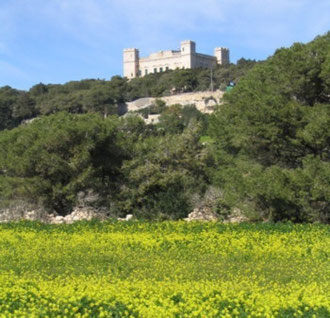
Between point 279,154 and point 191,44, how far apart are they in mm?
114976

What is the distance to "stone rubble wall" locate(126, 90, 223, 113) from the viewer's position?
8459cm

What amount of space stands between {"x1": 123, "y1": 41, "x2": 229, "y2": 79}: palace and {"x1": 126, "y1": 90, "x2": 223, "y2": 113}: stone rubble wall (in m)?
42.3

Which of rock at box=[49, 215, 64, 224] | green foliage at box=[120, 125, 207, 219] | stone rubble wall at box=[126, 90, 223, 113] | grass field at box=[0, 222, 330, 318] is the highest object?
stone rubble wall at box=[126, 90, 223, 113]

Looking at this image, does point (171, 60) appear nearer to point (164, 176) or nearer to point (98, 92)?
point (98, 92)

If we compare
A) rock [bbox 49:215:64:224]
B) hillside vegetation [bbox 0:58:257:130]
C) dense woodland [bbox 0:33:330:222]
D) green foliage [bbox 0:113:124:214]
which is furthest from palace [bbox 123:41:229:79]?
rock [bbox 49:215:64:224]

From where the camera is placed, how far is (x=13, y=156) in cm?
2364

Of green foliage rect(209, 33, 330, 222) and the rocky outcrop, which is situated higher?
green foliage rect(209, 33, 330, 222)

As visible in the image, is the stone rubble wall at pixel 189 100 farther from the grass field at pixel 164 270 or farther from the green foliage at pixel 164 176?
the grass field at pixel 164 270

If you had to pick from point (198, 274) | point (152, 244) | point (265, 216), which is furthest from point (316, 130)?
point (198, 274)

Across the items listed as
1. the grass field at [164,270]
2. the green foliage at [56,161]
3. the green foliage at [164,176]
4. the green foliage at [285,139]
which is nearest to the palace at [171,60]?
the green foliage at [164,176]

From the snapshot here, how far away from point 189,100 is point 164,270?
3078 inches

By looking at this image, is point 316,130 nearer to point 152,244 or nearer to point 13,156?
point 152,244

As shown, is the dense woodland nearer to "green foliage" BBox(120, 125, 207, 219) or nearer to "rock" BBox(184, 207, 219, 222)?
"green foliage" BBox(120, 125, 207, 219)

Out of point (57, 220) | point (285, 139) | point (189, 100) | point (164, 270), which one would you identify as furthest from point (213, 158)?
point (189, 100)
